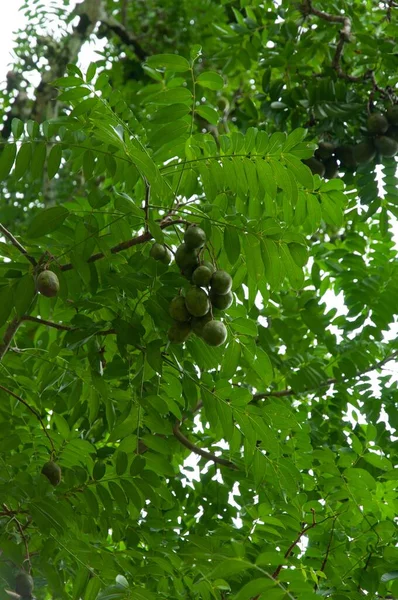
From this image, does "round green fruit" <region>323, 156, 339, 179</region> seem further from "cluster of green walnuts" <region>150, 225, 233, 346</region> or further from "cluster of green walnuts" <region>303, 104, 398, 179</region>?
"cluster of green walnuts" <region>150, 225, 233, 346</region>

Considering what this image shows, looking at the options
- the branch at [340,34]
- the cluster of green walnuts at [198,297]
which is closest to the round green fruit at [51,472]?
the cluster of green walnuts at [198,297]

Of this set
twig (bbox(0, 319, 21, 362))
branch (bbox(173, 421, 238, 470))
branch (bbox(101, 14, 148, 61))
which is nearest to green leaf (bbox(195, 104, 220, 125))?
twig (bbox(0, 319, 21, 362))

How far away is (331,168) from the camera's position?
354 centimetres

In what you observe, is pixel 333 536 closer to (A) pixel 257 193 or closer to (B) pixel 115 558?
(B) pixel 115 558

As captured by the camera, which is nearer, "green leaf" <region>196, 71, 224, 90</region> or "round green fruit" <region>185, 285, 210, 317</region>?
"round green fruit" <region>185, 285, 210, 317</region>

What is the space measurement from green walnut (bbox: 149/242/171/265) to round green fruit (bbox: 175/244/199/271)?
0.07 meters

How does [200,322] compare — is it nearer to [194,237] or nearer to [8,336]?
[194,237]

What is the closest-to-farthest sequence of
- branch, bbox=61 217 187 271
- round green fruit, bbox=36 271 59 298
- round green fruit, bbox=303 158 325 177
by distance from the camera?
round green fruit, bbox=36 271 59 298, branch, bbox=61 217 187 271, round green fruit, bbox=303 158 325 177

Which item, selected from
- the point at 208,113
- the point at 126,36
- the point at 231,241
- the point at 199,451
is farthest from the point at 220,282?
the point at 126,36

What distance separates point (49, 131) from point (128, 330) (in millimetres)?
579

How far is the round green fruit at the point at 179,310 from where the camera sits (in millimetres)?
1953

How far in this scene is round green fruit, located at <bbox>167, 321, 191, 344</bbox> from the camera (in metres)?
1.99

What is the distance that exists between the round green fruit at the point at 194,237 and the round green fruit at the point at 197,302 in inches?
4.3

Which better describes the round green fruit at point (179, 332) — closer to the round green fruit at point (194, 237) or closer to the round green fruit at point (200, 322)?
the round green fruit at point (200, 322)
